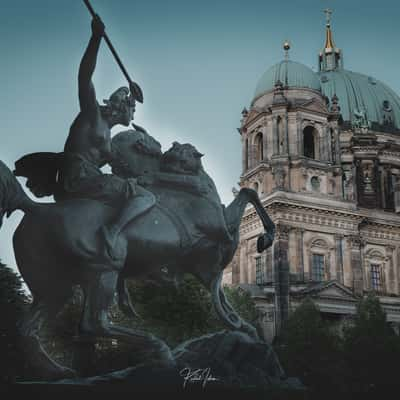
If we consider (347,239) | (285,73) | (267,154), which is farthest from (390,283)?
(285,73)

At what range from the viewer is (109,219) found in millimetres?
6332

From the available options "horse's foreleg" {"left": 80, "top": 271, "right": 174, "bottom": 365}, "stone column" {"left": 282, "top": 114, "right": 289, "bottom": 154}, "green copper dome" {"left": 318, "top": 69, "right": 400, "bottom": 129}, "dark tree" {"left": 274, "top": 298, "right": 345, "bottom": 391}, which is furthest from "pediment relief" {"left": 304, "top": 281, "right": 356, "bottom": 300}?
"horse's foreleg" {"left": 80, "top": 271, "right": 174, "bottom": 365}

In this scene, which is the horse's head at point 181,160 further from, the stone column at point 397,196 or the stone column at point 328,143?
the stone column at point 397,196

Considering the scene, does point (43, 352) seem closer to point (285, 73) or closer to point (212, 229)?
point (212, 229)

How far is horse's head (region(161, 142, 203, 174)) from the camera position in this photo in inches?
280

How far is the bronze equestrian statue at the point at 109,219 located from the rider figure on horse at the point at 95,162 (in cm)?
1

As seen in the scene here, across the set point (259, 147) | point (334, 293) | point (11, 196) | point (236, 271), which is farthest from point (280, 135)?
point (11, 196)

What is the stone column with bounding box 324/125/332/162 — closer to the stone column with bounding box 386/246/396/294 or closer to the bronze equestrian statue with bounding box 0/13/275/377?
the stone column with bounding box 386/246/396/294

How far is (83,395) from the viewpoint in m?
5.47

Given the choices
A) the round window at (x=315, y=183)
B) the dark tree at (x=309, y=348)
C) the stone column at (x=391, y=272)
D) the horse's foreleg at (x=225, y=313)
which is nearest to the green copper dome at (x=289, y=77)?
the round window at (x=315, y=183)

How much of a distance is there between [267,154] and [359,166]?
21009 millimetres

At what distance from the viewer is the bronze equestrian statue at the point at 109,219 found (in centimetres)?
607

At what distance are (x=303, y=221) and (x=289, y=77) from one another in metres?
13.9

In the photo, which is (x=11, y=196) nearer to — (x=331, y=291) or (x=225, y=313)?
(x=225, y=313)
